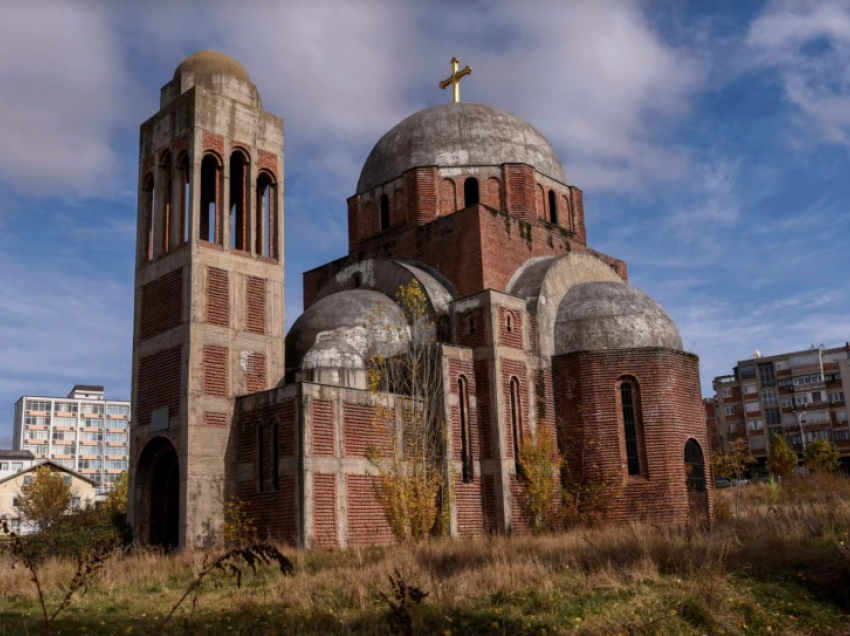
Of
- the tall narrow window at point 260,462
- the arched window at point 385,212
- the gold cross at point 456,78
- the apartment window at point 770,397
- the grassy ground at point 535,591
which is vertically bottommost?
the grassy ground at point 535,591

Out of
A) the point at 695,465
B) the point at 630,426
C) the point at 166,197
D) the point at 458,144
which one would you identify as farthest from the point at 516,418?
the point at 166,197

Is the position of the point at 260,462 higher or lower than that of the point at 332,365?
lower

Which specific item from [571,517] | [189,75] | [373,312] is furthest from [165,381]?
[571,517]

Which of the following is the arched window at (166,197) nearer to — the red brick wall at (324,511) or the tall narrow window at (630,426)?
the red brick wall at (324,511)

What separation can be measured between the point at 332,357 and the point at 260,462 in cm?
336

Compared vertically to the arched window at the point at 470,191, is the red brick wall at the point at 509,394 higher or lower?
lower

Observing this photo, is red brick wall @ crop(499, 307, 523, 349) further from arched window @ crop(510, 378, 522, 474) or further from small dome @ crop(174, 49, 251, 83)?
small dome @ crop(174, 49, 251, 83)

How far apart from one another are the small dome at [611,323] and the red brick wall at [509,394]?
1977mm

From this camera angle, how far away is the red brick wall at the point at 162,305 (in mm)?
21703

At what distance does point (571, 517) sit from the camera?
72.9ft

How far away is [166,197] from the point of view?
23.6 metres

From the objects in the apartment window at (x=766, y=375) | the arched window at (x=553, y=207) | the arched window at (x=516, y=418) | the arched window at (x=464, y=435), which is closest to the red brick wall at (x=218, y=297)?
the arched window at (x=464, y=435)

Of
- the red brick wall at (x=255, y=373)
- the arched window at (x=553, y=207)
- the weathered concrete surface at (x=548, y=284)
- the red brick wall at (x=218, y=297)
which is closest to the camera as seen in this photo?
the red brick wall at (x=218, y=297)

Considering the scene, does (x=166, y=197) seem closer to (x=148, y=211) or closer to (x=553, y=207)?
(x=148, y=211)
